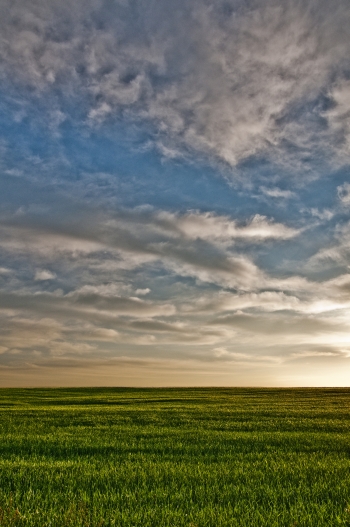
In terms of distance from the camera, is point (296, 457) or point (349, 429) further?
point (349, 429)

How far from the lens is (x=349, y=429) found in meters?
21.5

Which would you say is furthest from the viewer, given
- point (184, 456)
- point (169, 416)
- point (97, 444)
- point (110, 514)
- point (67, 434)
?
point (169, 416)

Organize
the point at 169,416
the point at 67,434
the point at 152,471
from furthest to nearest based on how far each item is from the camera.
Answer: the point at 169,416 → the point at 67,434 → the point at 152,471

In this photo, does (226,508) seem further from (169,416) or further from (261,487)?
(169,416)

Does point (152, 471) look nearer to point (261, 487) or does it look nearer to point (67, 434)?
point (261, 487)

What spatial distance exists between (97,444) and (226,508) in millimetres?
8716

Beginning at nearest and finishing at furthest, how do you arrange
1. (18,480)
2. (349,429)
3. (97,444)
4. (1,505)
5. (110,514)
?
(110,514) < (1,505) < (18,480) < (97,444) < (349,429)

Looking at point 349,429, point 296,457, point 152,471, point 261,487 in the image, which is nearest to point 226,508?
point 261,487

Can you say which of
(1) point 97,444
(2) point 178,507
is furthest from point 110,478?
(1) point 97,444

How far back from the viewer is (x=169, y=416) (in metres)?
27.7

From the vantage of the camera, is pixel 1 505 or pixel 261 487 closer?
pixel 1 505

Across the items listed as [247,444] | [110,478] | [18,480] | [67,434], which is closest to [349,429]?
[247,444]

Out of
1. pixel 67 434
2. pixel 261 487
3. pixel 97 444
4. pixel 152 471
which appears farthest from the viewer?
pixel 67 434

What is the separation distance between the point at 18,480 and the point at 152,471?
318cm
